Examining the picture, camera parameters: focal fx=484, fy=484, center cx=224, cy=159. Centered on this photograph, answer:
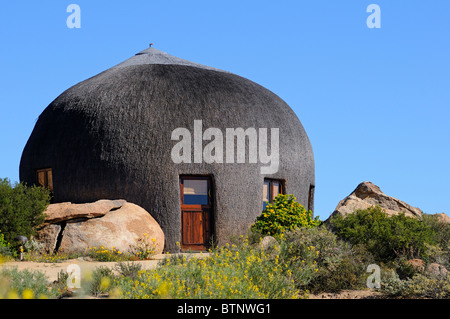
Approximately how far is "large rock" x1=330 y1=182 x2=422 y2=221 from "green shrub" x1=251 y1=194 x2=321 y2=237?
5.31 m

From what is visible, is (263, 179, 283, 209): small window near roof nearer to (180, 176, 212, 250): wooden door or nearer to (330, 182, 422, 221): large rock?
(180, 176, 212, 250): wooden door

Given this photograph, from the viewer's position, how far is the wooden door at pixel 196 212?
51.0 feet

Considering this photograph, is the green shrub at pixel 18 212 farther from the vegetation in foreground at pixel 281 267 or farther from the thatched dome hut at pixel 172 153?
the thatched dome hut at pixel 172 153

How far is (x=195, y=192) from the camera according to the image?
15711 mm

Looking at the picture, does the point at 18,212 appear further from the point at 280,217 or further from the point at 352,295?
the point at 352,295

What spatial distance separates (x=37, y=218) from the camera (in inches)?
565

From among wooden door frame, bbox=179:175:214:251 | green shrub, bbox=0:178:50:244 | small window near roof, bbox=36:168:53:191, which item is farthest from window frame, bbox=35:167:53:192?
wooden door frame, bbox=179:175:214:251

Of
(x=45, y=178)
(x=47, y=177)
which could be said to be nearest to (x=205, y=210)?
(x=47, y=177)

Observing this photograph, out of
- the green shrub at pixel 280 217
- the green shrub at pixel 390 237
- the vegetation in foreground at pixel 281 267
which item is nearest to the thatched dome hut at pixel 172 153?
the green shrub at pixel 280 217

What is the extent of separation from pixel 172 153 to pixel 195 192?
1532 millimetres

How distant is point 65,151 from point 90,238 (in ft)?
12.6
